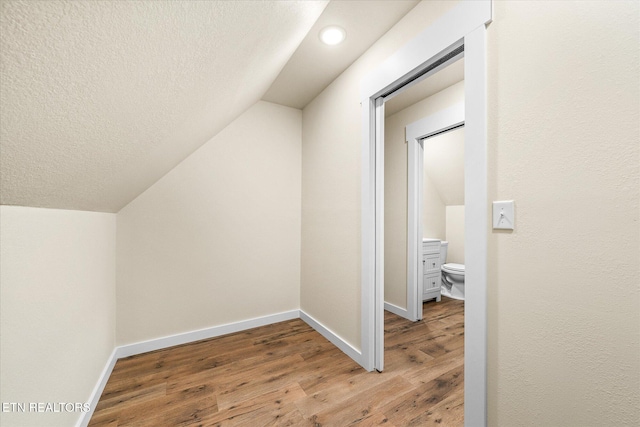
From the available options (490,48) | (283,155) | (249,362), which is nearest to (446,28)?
(490,48)

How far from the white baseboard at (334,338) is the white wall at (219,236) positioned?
27cm

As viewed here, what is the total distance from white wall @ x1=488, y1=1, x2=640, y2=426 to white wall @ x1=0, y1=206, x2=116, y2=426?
1.61 metres

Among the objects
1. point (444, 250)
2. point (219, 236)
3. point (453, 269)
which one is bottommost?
point (453, 269)

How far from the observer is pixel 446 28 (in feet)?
4.28

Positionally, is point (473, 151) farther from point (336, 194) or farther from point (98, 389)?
point (98, 389)

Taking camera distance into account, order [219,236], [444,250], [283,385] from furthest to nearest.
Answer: [444,250]
[219,236]
[283,385]

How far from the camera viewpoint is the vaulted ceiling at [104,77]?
37 cm

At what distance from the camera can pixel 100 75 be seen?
50 centimetres

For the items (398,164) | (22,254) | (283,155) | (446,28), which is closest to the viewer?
(22,254)

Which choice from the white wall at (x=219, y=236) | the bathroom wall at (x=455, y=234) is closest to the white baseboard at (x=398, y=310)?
the white wall at (x=219, y=236)

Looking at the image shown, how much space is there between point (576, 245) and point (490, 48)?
839 millimetres

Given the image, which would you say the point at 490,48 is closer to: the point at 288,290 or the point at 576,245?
the point at 576,245

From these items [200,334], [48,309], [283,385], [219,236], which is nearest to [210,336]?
[200,334]

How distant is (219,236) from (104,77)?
2.05 meters
